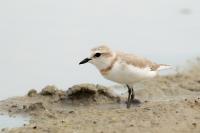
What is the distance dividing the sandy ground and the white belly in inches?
16.6

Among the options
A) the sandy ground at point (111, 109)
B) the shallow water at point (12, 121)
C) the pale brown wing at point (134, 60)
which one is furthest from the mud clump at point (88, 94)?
the shallow water at point (12, 121)

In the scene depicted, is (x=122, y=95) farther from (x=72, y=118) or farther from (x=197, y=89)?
(x=72, y=118)

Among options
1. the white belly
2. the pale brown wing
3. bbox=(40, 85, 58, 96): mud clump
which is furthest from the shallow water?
the pale brown wing

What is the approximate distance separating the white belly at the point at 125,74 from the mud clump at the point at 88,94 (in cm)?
65

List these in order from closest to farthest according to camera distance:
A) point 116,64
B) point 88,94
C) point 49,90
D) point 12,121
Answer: point 12,121
point 116,64
point 88,94
point 49,90

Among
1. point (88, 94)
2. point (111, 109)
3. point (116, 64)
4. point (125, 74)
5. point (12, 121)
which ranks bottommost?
point (12, 121)

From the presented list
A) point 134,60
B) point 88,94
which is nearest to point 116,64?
point 134,60

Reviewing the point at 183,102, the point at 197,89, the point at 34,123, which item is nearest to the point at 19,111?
the point at 34,123

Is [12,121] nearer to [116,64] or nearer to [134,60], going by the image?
[116,64]

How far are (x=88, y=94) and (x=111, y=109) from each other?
60 cm

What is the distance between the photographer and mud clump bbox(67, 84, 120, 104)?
34.1 ft

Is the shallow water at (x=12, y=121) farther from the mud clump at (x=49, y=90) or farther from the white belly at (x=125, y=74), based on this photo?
the white belly at (x=125, y=74)

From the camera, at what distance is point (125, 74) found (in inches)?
384

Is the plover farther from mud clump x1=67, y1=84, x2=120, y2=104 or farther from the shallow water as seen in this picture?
the shallow water
